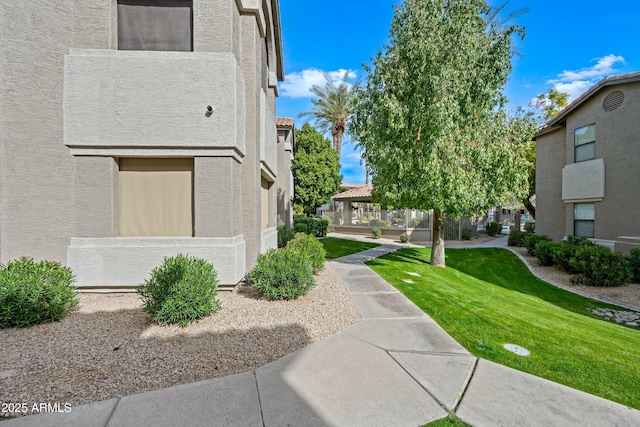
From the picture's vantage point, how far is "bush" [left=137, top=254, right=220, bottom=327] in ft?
14.9

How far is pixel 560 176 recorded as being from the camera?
15961 mm

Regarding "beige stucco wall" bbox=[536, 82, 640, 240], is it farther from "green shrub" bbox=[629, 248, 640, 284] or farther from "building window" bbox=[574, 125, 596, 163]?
"green shrub" bbox=[629, 248, 640, 284]

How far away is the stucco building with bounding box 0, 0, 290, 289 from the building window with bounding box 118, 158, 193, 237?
2 cm

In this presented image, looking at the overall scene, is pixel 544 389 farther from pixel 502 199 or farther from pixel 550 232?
pixel 550 232

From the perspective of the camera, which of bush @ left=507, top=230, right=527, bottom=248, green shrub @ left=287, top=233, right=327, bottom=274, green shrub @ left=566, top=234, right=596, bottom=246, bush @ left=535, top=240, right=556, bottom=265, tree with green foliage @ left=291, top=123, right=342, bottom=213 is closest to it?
green shrub @ left=287, top=233, right=327, bottom=274

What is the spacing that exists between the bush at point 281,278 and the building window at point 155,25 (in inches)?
219

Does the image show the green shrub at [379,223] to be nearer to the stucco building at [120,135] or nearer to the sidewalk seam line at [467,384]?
the stucco building at [120,135]

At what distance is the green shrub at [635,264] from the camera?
10383 millimetres

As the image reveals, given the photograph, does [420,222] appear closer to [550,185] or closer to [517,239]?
[517,239]

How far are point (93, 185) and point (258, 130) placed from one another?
413 centimetres

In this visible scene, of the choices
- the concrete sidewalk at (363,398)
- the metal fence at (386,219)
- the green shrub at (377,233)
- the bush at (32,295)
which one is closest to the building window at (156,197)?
Answer: the bush at (32,295)

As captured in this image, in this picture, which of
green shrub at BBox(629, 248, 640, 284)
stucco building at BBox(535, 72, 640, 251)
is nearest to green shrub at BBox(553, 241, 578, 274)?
green shrub at BBox(629, 248, 640, 284)

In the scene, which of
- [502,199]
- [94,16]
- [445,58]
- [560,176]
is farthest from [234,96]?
[560,176]

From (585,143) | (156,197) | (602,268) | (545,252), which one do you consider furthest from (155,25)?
(585,143)
